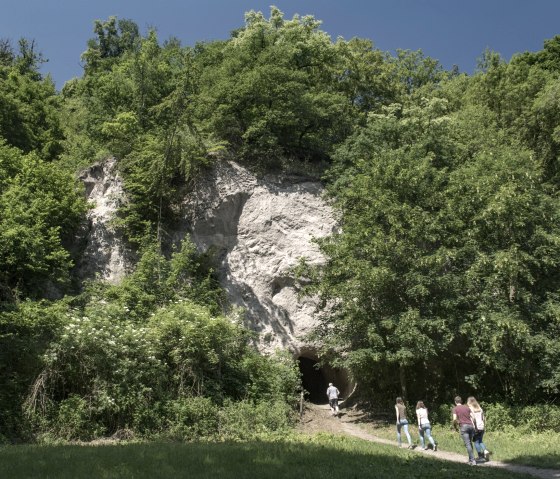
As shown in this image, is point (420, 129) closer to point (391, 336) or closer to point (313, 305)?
point (313, 305)

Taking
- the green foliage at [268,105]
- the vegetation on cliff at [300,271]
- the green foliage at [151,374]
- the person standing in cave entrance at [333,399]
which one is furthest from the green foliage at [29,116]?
the person standing in cave entrance at [333,399]

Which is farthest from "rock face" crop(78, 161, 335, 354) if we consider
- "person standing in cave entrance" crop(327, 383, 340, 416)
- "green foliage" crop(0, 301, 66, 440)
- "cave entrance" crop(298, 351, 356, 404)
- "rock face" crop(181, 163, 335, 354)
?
"green foliage" crop(0, 301, 66, 440)

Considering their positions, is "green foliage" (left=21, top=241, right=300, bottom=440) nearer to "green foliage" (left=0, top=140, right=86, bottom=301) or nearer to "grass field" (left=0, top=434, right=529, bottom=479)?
"green foliage" (left=0, top=140, right=86, bottom=301)

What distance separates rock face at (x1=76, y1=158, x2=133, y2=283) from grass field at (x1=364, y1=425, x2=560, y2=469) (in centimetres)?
1291

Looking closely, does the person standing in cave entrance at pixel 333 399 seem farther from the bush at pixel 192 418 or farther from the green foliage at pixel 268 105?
the green foliage at pixel 268 105

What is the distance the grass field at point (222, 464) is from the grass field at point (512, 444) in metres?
2.42

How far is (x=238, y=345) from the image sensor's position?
65.3 ft

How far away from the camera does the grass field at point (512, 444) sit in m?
12.4

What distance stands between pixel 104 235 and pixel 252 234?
6.85 m

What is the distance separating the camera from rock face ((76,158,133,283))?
78.2 feet

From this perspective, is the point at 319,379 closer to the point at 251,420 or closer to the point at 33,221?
the point at 251,420

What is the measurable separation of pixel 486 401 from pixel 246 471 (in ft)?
42.9

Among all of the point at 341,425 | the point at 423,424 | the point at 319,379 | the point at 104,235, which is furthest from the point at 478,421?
the point at 104,235

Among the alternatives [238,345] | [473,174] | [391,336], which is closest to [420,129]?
[473,174]
